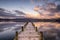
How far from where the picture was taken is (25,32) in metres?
5.79

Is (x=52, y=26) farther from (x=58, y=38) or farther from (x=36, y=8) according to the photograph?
(x=36, y=8)

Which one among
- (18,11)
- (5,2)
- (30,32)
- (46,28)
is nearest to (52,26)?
(46,28)

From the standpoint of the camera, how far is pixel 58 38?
5809mm

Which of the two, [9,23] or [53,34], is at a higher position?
[9,23]

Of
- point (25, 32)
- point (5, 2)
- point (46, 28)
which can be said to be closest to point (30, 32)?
point (25, 32)

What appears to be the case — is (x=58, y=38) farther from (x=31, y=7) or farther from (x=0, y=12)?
(x=0, y=12)

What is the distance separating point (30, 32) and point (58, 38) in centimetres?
103

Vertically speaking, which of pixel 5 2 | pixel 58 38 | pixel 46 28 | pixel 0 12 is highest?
pixel 5 2

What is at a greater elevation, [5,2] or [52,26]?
[5,2]

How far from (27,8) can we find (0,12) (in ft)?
3.33

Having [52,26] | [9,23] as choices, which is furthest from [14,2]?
[52,26]

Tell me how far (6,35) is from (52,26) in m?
1.70

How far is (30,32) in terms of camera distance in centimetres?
577

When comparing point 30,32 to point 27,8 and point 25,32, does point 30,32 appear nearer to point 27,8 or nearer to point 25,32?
point 25,32
